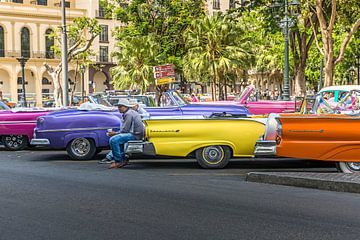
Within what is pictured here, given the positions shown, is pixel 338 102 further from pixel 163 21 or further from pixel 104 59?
pixel 104 59

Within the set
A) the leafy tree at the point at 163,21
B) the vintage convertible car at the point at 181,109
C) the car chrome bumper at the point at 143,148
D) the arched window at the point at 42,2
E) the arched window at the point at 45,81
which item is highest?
the arched window at the point at 42,2

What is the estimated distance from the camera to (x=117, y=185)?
9883 mm

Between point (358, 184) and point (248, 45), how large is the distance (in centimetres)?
2441

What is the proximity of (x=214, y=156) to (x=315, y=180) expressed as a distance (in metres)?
2.94

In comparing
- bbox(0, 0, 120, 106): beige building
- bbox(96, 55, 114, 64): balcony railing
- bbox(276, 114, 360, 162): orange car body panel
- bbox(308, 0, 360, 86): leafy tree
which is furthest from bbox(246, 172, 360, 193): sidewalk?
bbox(96, 55, 114, 64): balcony railing

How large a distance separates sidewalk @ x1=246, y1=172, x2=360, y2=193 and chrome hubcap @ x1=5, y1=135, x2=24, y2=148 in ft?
27.2

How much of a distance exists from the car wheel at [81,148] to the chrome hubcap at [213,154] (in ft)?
10.3

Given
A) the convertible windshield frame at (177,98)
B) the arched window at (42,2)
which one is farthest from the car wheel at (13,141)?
the arched window at (42,2)

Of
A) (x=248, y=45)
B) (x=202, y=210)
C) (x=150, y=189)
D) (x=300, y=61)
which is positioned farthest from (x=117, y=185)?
(x=248, y=45)

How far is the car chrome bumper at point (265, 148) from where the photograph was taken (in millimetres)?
10734

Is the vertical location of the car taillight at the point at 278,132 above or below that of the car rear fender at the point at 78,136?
Answer: above

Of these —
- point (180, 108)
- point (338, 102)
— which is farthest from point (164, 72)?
point (338, 102)

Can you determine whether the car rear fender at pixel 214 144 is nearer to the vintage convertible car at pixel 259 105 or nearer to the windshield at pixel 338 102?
the windshield at pixel 338 102

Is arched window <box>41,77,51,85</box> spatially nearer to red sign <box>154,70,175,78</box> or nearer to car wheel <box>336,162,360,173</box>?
red sign <box>154,70,175,78</box>
